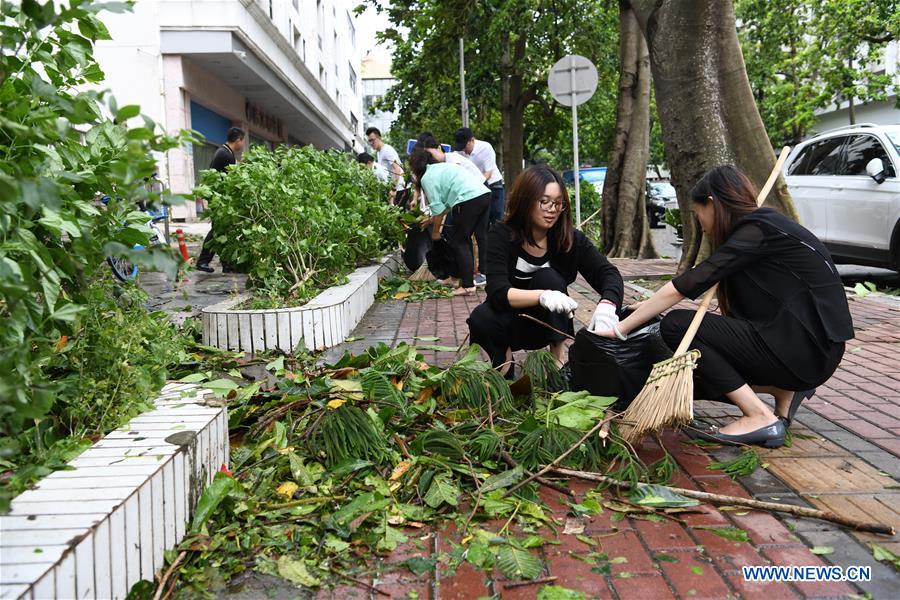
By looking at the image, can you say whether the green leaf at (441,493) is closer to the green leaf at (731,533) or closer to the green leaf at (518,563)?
the green leaf at (518,563)

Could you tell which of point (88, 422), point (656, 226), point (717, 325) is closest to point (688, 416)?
point (717, 325)

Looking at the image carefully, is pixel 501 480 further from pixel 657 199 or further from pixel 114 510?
pixel 657 199

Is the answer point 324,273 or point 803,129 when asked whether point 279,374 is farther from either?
point 803,129

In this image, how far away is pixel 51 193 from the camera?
179cm

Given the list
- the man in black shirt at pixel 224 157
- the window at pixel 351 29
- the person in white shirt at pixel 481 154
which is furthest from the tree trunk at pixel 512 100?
the window at pixel 351 29

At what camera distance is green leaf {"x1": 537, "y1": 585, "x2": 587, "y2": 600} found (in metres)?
2.37

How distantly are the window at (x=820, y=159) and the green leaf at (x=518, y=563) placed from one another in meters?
9.02

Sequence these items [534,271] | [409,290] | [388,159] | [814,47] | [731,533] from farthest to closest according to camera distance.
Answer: [814,47]
[388,159]
[409,290]
[534,271]
[731,533]

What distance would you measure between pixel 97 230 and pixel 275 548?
121 centimetres

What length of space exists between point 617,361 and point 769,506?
107 cm

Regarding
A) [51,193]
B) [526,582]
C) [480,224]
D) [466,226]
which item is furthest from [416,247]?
[51,193]

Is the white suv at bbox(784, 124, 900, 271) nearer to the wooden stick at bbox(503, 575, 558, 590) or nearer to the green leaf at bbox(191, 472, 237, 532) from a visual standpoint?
the wooden stick at bbox(503, 575, 558, 590)

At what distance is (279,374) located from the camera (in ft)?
15.9

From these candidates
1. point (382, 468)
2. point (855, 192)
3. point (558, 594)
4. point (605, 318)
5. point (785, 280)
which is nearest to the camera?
point (558, 594)
